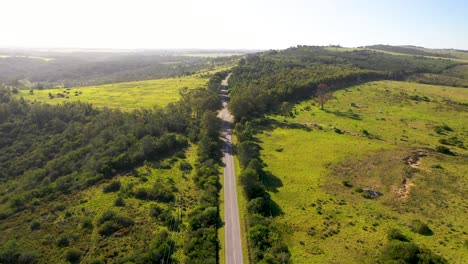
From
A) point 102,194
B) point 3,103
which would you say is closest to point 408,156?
point 102,194

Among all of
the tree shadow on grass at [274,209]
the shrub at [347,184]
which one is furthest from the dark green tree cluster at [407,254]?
the shrub at [347,184]

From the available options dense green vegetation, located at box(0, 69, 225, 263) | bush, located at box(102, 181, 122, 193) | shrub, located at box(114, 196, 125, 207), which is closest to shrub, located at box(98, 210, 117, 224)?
dense green vegetation, located at box(0, 69, 225, 263)

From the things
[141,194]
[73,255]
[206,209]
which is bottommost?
[73,255]

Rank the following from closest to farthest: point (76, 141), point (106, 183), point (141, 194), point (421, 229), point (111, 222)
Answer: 1. point (421, 229)
2. point (111, 222)
3. point (141, 194)
4. point (106, 183)
5. point (76, 141)

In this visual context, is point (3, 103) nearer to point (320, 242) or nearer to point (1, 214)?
point (1, 214)

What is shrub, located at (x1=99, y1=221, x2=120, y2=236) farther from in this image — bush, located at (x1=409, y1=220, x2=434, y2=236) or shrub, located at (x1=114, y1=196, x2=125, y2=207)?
bush, located at (x1=409, y1=220, x2=434, y2=236)

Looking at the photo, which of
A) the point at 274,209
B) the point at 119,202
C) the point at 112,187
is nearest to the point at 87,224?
the point at 119,202

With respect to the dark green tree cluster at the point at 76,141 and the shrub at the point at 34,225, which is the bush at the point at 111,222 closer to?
the shrub at the point at 34,225

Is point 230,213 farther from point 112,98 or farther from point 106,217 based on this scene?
point 112,98
